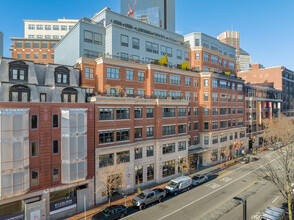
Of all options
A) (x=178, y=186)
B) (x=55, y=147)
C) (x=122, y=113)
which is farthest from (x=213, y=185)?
(x=55, y=147)

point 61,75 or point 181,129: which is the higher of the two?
point 61,75

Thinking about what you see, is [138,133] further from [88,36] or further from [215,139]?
[215,139]

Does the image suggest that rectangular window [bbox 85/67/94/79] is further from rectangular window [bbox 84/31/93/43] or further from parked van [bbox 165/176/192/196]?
parked van [bbox 165/176/192/196]

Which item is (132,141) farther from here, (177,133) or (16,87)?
(16,87)

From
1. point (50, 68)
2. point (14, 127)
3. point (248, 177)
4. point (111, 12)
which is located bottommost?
point (248, 177)

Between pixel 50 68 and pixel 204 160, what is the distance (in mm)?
38917

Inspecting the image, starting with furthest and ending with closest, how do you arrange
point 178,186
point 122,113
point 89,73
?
1. point 89,73
2. point 122,113
3. point 178,186

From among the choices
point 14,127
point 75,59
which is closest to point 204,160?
point 75,59

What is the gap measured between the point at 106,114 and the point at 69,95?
594 centimetres

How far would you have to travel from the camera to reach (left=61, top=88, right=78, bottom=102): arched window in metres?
26.6

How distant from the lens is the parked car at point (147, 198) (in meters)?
25.3

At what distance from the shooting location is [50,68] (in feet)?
90.8

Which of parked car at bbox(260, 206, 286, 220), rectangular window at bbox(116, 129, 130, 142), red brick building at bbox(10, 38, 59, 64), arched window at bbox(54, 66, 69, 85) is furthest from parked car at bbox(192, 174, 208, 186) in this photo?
red brick building at bbox(10, 38, 59, 64)

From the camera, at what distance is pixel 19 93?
76.0 ft
